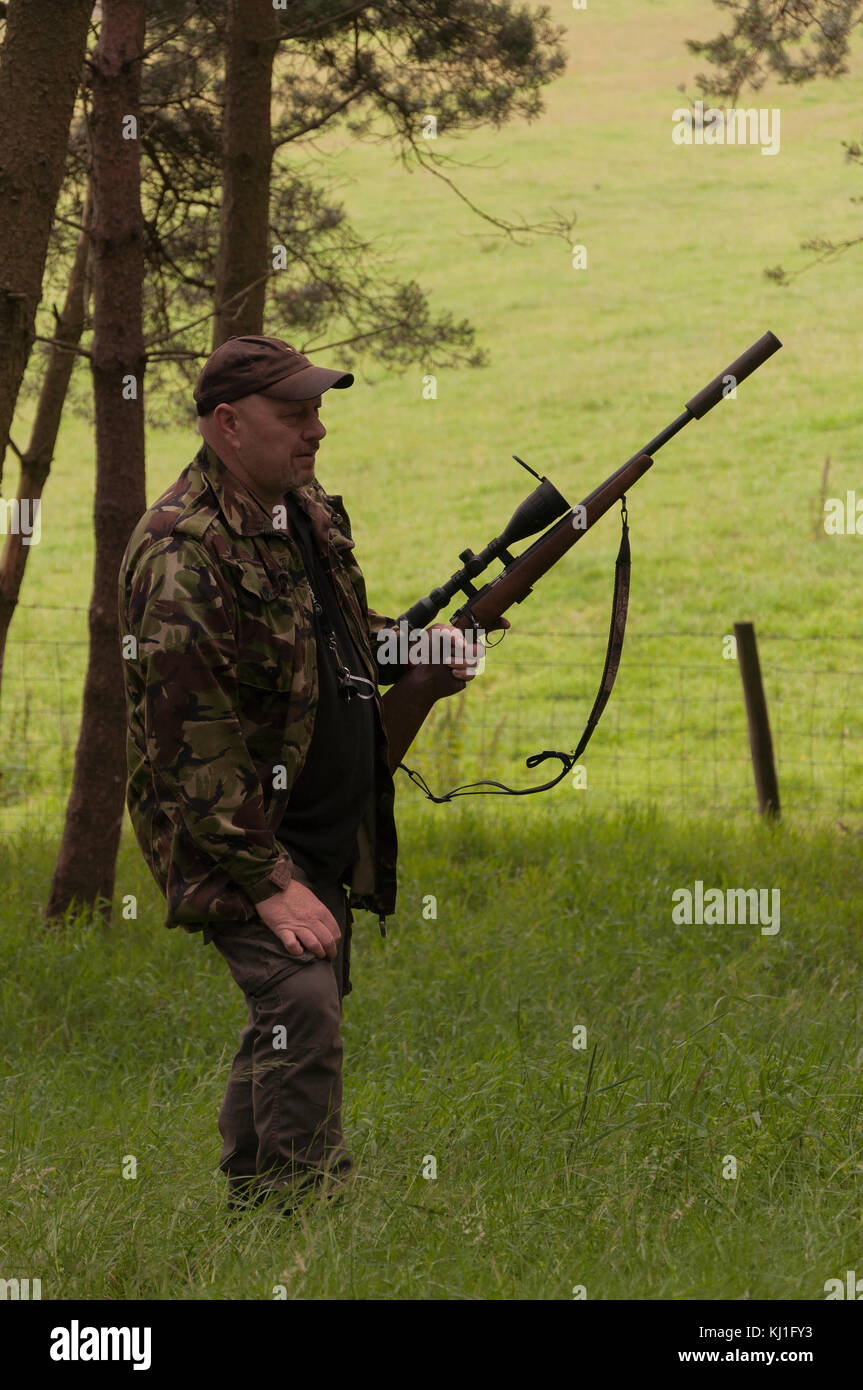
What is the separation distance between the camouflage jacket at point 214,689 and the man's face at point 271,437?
72mm

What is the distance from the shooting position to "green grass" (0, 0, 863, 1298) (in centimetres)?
345

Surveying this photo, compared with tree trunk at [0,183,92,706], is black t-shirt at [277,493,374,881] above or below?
below

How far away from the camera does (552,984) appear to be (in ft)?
21.1

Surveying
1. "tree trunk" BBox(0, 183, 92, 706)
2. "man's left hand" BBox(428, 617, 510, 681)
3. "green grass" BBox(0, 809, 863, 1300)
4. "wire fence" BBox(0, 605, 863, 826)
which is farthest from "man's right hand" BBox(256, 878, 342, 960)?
"wire fence" BBox(0, 605, 863, 826)

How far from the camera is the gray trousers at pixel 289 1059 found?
3.59 m

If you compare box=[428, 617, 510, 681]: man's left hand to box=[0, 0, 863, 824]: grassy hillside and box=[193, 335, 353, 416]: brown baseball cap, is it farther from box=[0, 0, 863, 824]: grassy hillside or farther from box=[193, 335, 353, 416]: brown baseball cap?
box=[0, 0, 863, 824]: grassy hillside

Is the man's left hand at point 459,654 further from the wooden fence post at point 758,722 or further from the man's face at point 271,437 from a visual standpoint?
the wooden fence post at point 758,722

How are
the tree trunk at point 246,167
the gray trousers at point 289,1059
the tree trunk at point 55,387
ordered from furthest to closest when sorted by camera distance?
the tree trunk at point 55,387, the tree trunk at point 246,167, the gray trousers at point 289,1059

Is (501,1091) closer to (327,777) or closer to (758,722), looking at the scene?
(327,777)

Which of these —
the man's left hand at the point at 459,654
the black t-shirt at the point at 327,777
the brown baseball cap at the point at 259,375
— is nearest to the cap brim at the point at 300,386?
the brown baseball cap at the point at 259,375

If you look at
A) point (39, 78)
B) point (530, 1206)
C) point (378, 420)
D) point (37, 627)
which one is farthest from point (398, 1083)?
point (378, 420)

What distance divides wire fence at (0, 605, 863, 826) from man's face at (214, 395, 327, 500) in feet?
22.2

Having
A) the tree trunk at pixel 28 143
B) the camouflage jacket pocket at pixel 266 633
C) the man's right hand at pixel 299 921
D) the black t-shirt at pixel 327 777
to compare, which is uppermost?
the tree trunk at pixel 28 143

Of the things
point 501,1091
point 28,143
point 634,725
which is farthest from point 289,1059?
point 634,725
